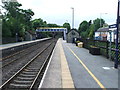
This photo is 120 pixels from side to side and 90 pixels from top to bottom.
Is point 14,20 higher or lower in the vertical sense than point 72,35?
higher

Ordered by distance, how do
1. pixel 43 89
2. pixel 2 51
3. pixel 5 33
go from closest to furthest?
pixel 43 89, pixel 2 51, pixel 5 33

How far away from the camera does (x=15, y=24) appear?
185 feet

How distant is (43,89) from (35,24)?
4472 inches

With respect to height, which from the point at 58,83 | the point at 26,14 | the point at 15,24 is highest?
the point at 26,14

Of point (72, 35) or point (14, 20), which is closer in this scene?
point (72, 35)

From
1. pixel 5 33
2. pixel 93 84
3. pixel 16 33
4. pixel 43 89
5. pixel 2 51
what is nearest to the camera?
pixel 43 89

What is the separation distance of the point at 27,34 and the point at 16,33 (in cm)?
2228

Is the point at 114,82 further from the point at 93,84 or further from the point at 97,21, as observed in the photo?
the point at 97,21

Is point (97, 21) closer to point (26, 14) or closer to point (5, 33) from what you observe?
point (26, 14)

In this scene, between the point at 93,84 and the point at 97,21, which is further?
the point at 97,21

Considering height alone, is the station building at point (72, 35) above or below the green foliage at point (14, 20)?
below

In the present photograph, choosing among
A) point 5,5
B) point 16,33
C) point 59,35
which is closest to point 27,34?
point 5,5

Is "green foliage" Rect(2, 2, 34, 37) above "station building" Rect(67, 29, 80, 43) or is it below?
above

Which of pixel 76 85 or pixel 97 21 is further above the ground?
pixel 97 21
